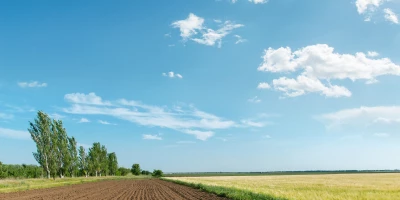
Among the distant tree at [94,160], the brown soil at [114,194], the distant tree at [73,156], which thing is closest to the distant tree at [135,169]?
the distant tree at [94,160]

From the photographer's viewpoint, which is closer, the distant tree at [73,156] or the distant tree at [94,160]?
the distant tree at [73,156]

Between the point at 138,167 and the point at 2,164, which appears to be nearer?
the point at 2,164

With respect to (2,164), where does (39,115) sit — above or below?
above

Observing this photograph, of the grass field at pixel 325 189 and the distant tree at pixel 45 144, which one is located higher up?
the distant tree at pixel 45 144

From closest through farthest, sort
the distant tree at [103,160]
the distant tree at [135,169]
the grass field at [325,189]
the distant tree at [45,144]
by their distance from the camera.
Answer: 1. the grass field at [325,189]
2. the distant tree at [45,144]
3. the distant tree at [103,160]
4. the distant tree at [135,169]

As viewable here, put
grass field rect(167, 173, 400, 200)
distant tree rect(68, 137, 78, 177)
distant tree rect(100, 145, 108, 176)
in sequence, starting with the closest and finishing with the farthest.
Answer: grass field rect(167, 173, 400, 200)
distant tree rect(68, 137, 78, 177)
distant tree rect(100, 145, 108, 176)

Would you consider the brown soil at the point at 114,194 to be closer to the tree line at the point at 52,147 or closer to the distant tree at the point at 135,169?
the tree line at the point at 52,147

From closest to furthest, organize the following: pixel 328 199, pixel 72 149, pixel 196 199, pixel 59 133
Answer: pixel 328 199 < pixel 196 199 < pixel 59 133 < pixel 72 149

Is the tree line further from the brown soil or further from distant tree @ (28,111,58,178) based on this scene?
the brown soil

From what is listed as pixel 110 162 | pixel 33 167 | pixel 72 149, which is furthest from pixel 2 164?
pixel 110 162

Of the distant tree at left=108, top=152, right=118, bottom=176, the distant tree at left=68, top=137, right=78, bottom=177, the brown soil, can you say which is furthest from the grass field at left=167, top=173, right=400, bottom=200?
the distant tree at left=108, top=152, right=118, bottom=176

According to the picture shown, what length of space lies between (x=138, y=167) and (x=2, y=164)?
4230 inches

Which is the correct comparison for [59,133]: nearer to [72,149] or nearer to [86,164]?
[72,149]

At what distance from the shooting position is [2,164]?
95500mm
